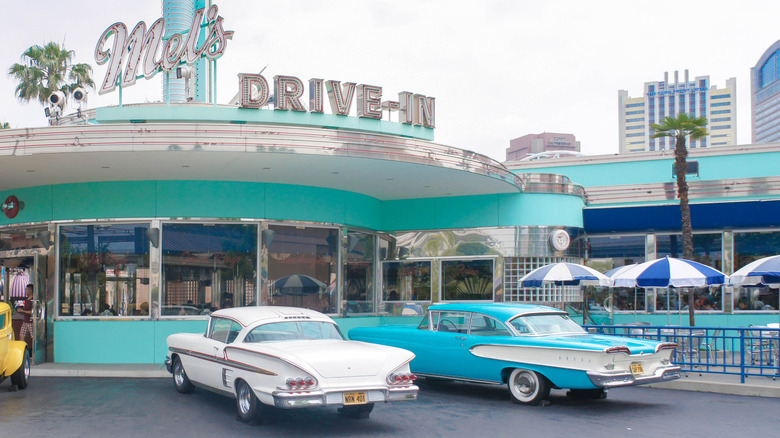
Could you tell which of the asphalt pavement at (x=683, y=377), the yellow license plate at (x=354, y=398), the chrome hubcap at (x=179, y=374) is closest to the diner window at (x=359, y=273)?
the asphalt pavement at (x=683, y=377)

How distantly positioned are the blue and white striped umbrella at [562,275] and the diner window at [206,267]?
20.3ft

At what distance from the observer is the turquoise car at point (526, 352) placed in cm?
1002

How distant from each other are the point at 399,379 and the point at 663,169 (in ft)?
53.6

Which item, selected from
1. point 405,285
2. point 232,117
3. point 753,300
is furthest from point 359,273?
point 753,300

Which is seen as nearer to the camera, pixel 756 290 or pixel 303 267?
pixel 303 267

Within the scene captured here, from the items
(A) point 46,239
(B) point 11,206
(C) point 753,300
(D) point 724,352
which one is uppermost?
(B) point 11,206

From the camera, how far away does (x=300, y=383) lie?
8.38m

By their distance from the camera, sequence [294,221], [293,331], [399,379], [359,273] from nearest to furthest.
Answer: [399,379]
[293,331]
[294,221]
[359,273]

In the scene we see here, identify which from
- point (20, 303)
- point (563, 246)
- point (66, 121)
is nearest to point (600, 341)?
point (563, 246)

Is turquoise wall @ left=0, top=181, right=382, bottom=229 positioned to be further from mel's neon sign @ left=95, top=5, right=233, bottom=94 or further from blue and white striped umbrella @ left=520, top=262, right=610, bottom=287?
blue and white striped umbrella @ left=520, top=262, right=610, bottom=287

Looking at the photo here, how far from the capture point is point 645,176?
902 inches

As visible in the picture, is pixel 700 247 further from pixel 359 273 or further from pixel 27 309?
pixel 27 309

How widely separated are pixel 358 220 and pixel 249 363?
29.5 feet

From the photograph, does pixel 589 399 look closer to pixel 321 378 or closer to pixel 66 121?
pixel 321 378
